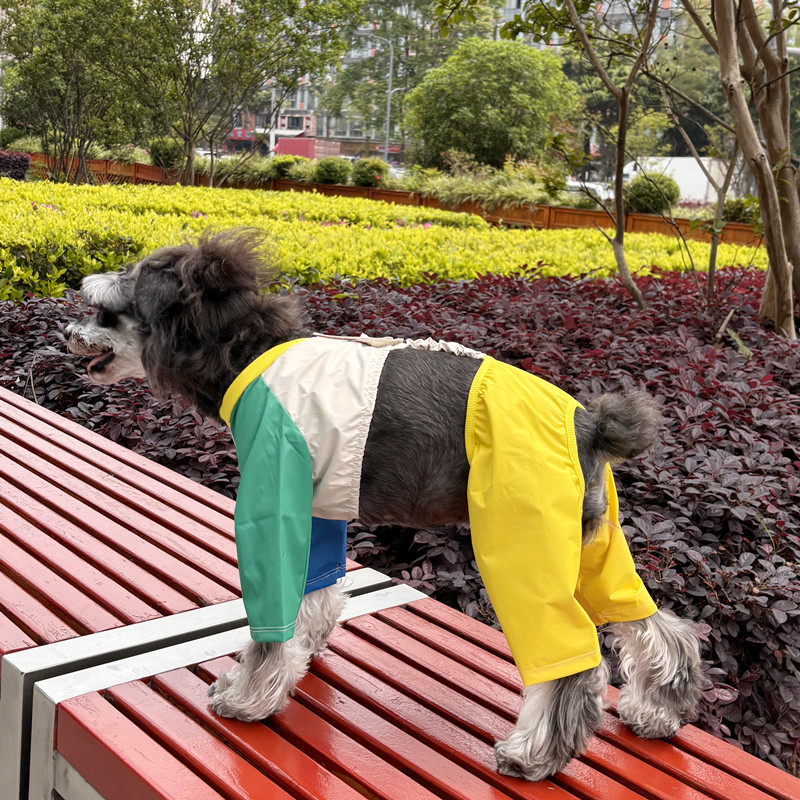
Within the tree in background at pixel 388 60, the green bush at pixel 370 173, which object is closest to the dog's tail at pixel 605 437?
the green bush at pixel 370 173

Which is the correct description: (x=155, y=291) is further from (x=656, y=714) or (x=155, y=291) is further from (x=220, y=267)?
(x=656, y=714)

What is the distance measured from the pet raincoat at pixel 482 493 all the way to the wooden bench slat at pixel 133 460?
4.05ft

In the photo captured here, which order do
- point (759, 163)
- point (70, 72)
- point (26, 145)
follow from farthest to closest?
point (26, 145) → point (70, 72) → point (759, 163)

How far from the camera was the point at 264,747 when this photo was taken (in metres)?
2.13

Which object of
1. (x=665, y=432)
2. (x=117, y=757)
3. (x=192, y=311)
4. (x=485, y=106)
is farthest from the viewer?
(x=485, y=106)

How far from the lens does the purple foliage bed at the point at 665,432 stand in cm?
299

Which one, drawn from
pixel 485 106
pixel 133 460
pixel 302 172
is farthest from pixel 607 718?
pixel 485 106

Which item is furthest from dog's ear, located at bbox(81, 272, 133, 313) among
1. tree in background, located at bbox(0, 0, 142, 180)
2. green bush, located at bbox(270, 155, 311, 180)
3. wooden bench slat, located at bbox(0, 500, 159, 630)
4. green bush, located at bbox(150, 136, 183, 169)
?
green bush, located at bbox(150, 136, 183, 169)

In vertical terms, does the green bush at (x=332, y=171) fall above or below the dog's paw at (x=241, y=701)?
above

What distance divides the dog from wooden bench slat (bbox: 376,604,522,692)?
302mm

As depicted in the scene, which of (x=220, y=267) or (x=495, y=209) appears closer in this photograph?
(x=220, y=267)

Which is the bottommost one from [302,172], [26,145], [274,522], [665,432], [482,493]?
[665,432]

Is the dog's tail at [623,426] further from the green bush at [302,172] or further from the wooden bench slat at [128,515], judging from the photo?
the green bush at [302,172]

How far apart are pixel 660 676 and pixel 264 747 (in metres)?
1.02
